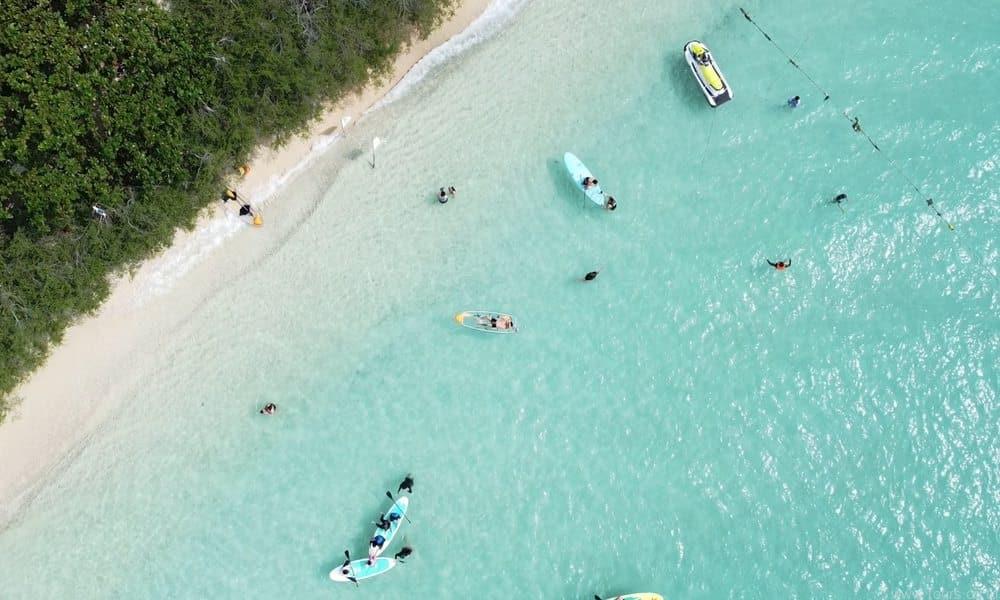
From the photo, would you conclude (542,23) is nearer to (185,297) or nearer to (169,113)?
(169,113)

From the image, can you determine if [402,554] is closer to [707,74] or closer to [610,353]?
[610,353]

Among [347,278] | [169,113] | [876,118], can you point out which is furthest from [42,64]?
[876,118]

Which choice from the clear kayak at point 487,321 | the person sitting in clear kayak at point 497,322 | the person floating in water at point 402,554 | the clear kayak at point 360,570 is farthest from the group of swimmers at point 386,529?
the person sitting in clear kayak at point 497,322

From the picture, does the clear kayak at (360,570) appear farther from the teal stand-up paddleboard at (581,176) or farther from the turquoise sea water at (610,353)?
the teal stand-up paddleboard at (581,176)

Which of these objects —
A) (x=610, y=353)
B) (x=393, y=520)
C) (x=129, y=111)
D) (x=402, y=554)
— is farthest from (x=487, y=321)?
(x=129, y=111)

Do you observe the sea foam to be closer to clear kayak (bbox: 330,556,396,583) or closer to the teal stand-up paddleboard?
the teal stand-up paddleboard

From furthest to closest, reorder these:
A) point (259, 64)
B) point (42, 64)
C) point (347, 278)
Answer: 1. point (347, 278)
2. point (259, 64)
3. point (42, 64)

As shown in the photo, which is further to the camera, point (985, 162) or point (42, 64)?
point (985, 162)
